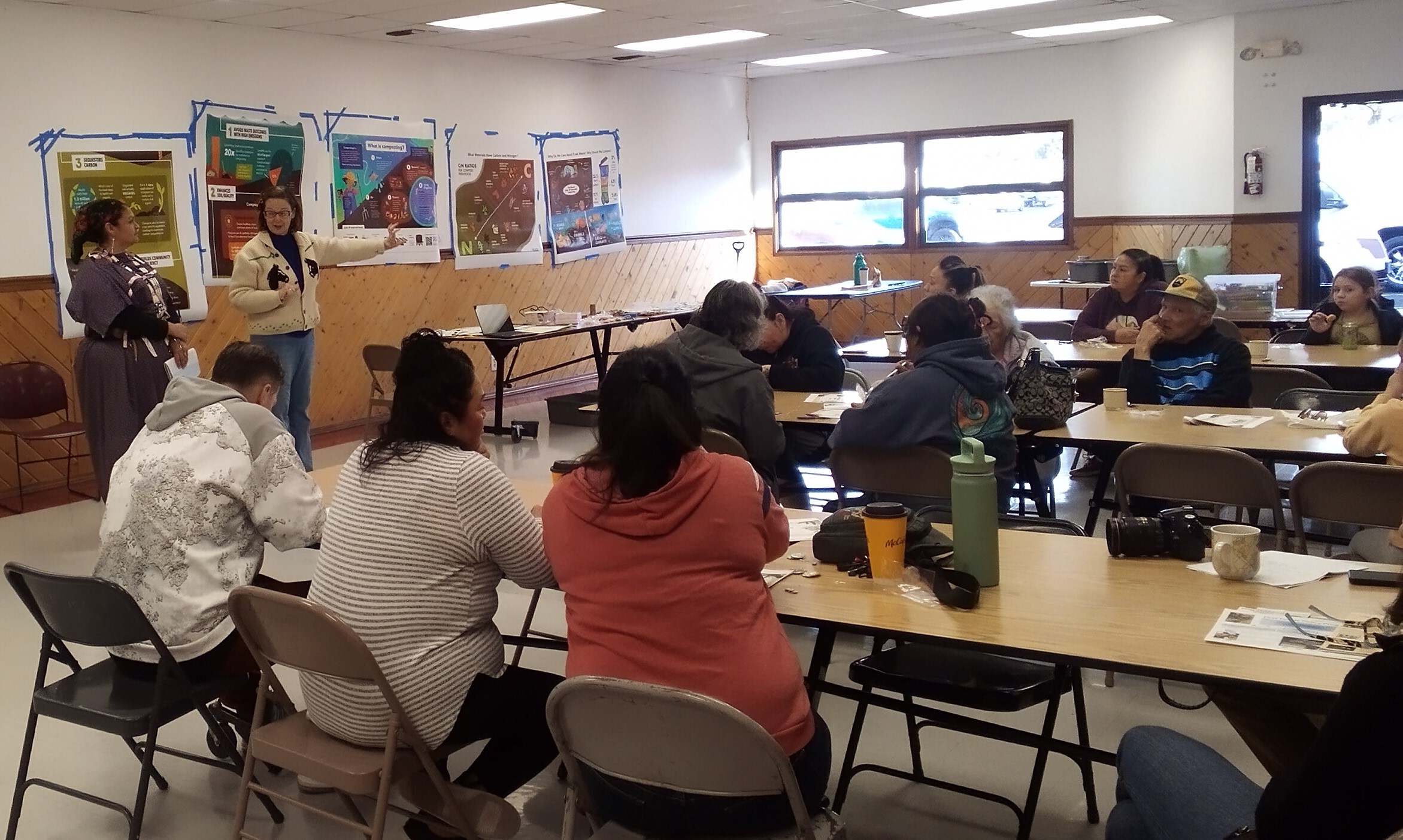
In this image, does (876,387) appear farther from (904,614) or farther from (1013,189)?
(1013,189)

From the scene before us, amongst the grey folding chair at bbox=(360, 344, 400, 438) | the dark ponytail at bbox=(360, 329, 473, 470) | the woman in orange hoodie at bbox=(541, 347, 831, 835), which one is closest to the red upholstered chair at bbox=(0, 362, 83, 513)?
the grey folding chair at bbox=(360, 344, 400, 438)

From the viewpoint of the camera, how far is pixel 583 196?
35.6ft

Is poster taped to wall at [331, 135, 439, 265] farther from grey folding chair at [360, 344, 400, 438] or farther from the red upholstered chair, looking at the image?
the red upholstered chair

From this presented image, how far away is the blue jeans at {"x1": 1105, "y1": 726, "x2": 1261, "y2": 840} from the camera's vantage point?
1776 mm

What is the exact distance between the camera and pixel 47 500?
6.91 m

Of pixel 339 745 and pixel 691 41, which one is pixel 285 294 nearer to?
pixel 339 745

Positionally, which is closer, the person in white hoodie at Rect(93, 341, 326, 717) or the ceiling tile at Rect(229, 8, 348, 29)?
the person in white hoodie at Rect(93, 341, 326, 717)

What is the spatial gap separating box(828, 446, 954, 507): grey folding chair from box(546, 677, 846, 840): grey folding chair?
175cm

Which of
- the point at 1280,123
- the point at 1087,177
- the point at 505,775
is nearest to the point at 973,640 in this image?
the point at 505,775

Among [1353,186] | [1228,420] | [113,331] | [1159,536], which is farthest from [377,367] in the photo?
[1353,186]

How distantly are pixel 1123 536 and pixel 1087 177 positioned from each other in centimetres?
963

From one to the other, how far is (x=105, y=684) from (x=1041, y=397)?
2.90 metres

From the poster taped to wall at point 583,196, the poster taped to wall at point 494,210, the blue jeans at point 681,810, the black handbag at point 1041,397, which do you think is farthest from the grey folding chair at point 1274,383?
the poster taped to wall at point 583,196

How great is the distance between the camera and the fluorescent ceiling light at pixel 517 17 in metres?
8.10
